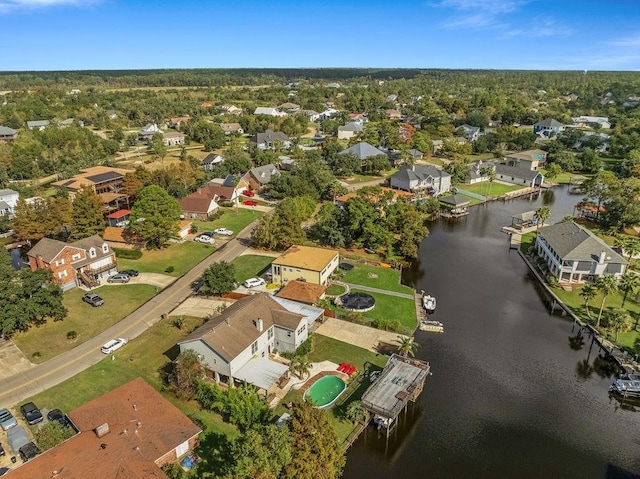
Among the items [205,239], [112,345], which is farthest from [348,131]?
[112,345]

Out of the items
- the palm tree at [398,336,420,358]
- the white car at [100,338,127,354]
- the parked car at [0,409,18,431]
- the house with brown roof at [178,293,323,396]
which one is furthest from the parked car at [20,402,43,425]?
the palm tree at [398,336,420,358]

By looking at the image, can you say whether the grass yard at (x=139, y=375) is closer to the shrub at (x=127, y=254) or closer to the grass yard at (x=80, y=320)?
the grass yard at (x=80, y=320)

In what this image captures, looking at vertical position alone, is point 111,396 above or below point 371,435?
above

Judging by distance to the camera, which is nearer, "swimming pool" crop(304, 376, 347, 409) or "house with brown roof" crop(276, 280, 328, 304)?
"swimming pool" crop(304, 376, 347, 409)

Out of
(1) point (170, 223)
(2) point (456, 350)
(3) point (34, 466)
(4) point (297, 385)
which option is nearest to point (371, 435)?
(4) point (297, 385)

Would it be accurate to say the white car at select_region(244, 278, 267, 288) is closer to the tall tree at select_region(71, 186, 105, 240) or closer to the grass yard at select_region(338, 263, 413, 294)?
the grass yard at select_region(338, 263, 413, 294)

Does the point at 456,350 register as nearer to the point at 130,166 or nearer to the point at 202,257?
the point at 202,257
